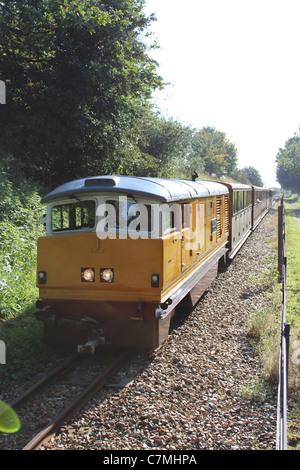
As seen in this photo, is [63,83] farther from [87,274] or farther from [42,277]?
[87,274]

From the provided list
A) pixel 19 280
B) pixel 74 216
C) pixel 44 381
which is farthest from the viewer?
pixel 19 280

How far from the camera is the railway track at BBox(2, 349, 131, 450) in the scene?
15.0ft

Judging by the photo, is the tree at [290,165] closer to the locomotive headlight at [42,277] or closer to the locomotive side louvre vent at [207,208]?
the locomotive side louvre vent at [207,208]

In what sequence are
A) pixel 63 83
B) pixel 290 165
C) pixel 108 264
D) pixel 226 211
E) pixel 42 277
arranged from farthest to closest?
pixel 290 165
pixel 63 83
pixel 226 211
pixel 42 277
pixel 108 264

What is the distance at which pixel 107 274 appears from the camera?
6441 millimetres

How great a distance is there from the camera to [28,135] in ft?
47.2

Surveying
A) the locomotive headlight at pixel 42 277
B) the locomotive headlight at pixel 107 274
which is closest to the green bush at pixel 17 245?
the locomotive headlight at pixel 42 277

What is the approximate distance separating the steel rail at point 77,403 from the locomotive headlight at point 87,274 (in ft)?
4.20

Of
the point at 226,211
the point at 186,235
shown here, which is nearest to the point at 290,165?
the point at 226,211

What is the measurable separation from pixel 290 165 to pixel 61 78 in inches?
2133

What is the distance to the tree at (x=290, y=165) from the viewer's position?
6222 cm

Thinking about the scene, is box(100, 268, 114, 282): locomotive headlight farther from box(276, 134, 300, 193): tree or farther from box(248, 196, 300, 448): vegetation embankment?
box(276, 134, 300, 193): tree

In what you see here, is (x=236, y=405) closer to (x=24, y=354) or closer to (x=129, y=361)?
(x=129, y=361)
